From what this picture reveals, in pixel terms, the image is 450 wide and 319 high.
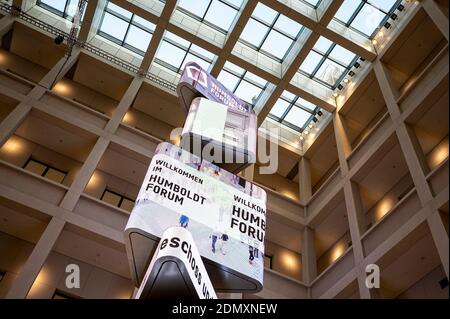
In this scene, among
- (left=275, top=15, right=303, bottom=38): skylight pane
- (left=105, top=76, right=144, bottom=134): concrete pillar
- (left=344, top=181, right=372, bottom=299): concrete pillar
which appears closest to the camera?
(left=344, top=181, right=372, bottom=299): concrete pillar

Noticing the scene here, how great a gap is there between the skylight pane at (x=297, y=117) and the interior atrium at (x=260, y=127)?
8 cm

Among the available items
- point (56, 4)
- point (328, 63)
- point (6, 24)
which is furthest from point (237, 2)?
point (6, 24)

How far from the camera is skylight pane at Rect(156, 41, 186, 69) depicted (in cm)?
2506

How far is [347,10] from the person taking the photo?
22297mm

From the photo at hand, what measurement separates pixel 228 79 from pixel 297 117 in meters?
4.85

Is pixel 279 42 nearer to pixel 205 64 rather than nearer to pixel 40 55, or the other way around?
pixel 205 64

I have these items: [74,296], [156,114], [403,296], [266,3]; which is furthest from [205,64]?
[403,296]

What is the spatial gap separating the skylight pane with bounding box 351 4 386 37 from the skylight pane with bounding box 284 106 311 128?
5.86m

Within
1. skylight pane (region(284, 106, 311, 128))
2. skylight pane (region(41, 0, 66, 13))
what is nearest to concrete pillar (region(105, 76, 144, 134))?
skylight pane (region(41, 0, 66, 13))

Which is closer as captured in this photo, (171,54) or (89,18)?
(89,18)

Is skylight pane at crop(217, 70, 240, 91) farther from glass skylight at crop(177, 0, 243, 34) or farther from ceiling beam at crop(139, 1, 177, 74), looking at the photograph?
ceiling beam at crop(139, 1, 177, 74)

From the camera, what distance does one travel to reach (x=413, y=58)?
20906 mm

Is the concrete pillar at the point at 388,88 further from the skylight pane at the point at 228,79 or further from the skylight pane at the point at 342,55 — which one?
the skylight pane at the point at 228,79

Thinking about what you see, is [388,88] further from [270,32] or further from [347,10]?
[270,32]
